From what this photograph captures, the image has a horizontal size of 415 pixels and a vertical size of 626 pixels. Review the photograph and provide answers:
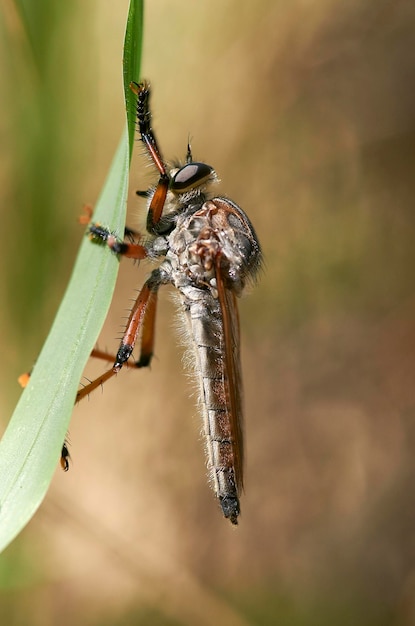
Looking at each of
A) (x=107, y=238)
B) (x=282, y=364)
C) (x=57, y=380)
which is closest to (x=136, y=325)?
(x=107, y=238)

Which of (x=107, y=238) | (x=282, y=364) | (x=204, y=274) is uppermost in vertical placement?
(x=282, y=364)

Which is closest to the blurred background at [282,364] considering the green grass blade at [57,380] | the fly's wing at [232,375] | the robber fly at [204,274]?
the robber fly at [204,274]

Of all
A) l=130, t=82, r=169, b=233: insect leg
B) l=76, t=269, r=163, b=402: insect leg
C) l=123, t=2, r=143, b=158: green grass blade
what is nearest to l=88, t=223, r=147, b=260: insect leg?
l=123, t=2, r=143, b=158: green grass blade

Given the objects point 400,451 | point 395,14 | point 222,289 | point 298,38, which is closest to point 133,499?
point 400,451

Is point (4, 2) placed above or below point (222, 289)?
above

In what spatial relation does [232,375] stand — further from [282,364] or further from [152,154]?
[282,364]

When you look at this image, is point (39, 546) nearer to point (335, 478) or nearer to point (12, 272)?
point (12, 272)
